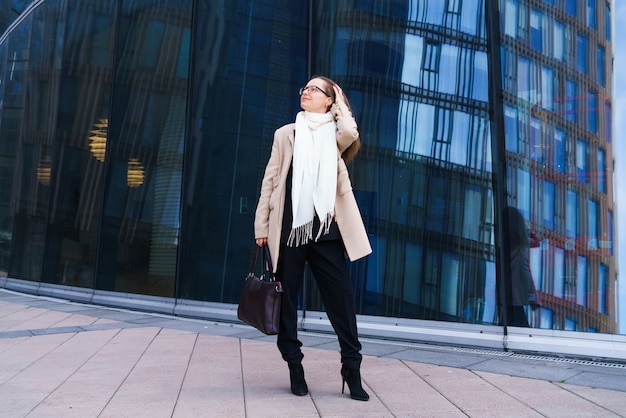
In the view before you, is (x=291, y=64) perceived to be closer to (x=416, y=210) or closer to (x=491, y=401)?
(x=416, y=210)

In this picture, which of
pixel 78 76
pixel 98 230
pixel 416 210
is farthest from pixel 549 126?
pixel 78 76

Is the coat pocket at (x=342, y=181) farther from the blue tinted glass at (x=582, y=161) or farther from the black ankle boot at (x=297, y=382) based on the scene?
the blue tinted glass at (x=582, y=161)

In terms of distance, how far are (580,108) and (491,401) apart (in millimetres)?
2799

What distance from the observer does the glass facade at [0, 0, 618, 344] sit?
5.39 m

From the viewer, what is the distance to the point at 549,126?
219 inches

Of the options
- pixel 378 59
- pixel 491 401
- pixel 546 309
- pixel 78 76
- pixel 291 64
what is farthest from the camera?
pixel 78 76

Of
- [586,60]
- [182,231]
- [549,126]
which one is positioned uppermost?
[586,60]

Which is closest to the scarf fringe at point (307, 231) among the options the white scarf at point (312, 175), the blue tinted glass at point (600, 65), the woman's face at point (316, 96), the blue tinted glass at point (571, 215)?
the white scarf at point (312, 175)

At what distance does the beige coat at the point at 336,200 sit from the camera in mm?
3807

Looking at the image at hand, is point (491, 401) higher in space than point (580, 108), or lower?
lower

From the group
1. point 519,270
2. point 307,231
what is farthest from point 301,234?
point 519,270

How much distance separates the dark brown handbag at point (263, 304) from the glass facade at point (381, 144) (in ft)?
8.24

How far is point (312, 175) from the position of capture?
149 inches

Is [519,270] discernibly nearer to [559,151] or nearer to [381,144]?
[559,151]
